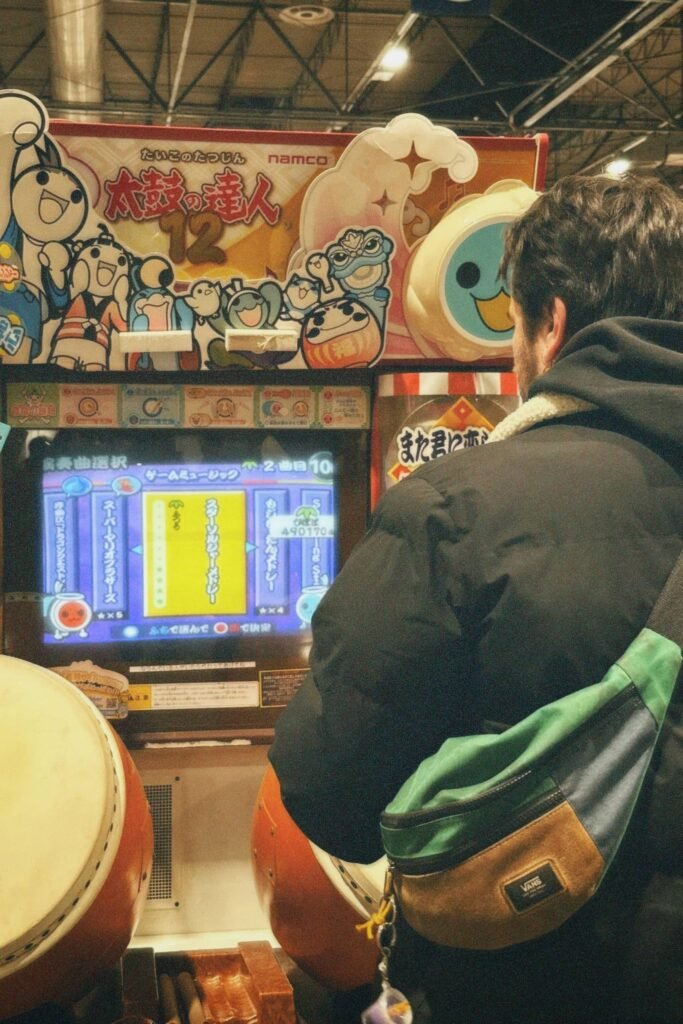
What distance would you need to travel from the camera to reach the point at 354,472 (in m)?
2.61

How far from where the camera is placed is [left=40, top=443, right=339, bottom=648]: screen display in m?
2.50

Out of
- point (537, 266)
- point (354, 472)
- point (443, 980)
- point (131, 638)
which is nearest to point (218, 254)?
point (354, 472)

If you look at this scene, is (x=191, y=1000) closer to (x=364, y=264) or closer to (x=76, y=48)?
(x=364, y=264)

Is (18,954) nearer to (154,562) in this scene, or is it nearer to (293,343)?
(154,562)

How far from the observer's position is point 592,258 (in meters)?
1.42

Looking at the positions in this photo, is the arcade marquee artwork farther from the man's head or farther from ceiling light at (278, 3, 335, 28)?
ceiling light at (278, 3, 335, 28)

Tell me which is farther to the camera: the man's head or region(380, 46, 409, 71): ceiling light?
region(380, 46, 409, 71): ceiling light

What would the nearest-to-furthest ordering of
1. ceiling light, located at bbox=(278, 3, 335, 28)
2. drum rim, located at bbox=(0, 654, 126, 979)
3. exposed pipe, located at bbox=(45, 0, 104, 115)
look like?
drum rim, located at bbox=(0, 654, 126, 979)
exposed pipe, located at bbox=(45, 0, 104, 115)
ceiling light, located at bbox=(278, 3, 335, 28)

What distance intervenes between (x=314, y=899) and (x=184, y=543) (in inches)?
33.8

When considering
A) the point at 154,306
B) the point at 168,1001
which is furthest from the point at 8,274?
the point at 168,1001

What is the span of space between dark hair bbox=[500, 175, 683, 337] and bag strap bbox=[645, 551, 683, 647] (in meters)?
0.36

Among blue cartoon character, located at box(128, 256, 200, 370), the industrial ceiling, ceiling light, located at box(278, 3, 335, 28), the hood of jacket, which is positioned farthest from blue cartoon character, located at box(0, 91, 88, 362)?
ceiling light, located at box(278, 3, 335, 28)

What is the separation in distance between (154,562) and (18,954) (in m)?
0.94

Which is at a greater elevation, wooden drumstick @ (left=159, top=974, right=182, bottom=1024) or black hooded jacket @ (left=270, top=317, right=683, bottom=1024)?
black hooded jacket @ (left=270, top=317, right=683, bottom=1024)
